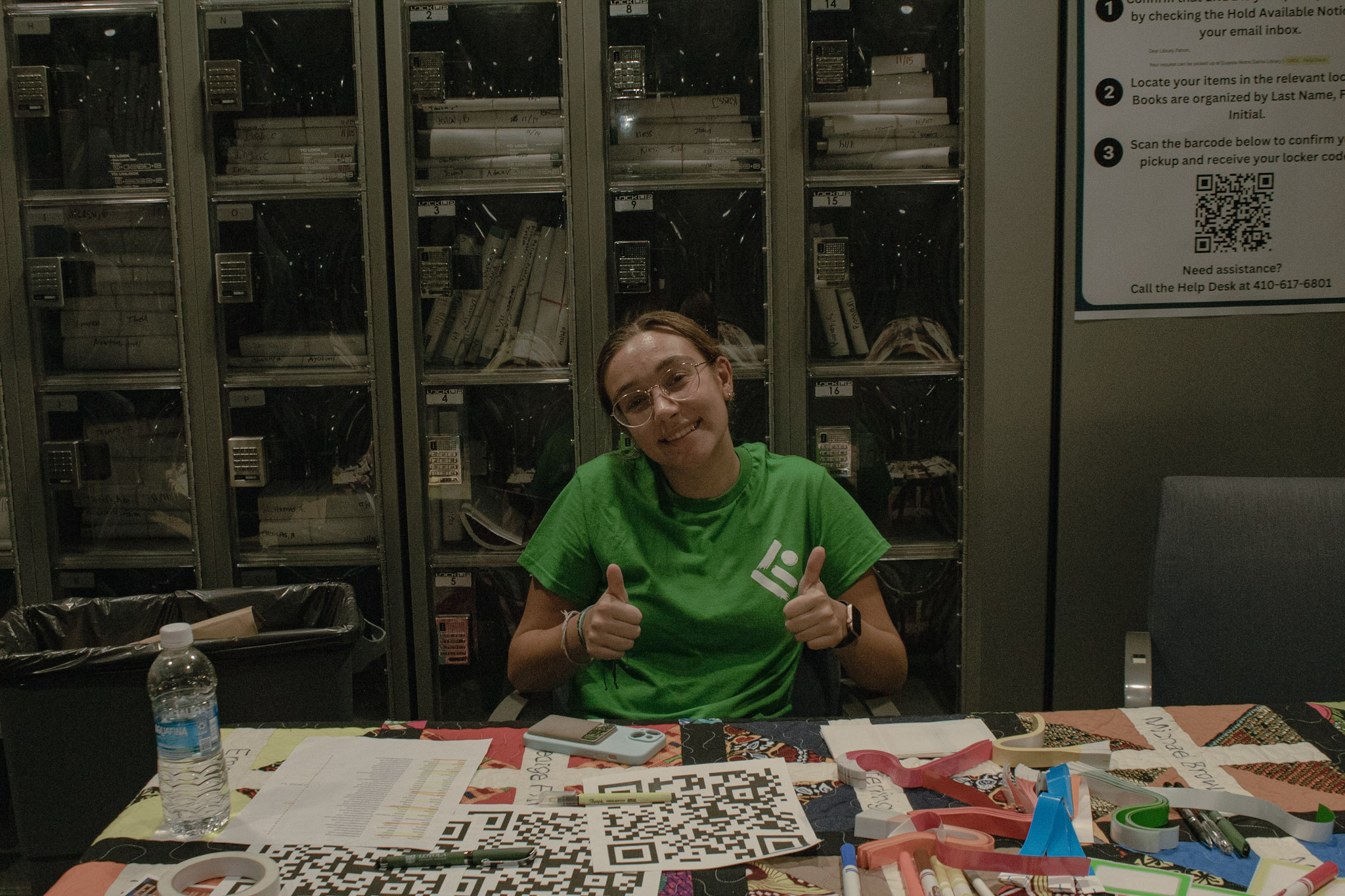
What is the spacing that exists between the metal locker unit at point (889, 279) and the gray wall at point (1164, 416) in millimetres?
300

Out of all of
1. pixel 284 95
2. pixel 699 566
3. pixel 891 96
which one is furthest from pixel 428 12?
pixel 699 566

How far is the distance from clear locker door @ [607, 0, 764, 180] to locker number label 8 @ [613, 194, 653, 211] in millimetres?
72

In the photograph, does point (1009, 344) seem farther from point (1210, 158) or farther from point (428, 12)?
point (428, 12)

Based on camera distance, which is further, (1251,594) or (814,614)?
(1251,594)

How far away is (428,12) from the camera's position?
8.15ft

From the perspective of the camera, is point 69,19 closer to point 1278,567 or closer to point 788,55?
point 788,55

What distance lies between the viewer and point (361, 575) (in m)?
2.76

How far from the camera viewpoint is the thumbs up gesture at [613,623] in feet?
4.77

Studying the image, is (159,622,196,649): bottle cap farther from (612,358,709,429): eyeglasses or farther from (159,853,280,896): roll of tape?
(612,358,709,429): eyeglasses

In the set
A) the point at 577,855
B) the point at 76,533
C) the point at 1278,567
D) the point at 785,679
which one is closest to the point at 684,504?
the point at 785,679

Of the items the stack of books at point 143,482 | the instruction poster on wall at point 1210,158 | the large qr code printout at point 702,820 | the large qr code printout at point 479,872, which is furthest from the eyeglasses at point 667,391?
the stack of books at point 143,482

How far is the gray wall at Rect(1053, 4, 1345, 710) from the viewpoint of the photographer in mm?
2400

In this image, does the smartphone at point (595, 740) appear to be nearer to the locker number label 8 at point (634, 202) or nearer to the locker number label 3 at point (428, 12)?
the locker number label 8 at point (634, 202)

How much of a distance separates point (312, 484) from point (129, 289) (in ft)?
2.42
